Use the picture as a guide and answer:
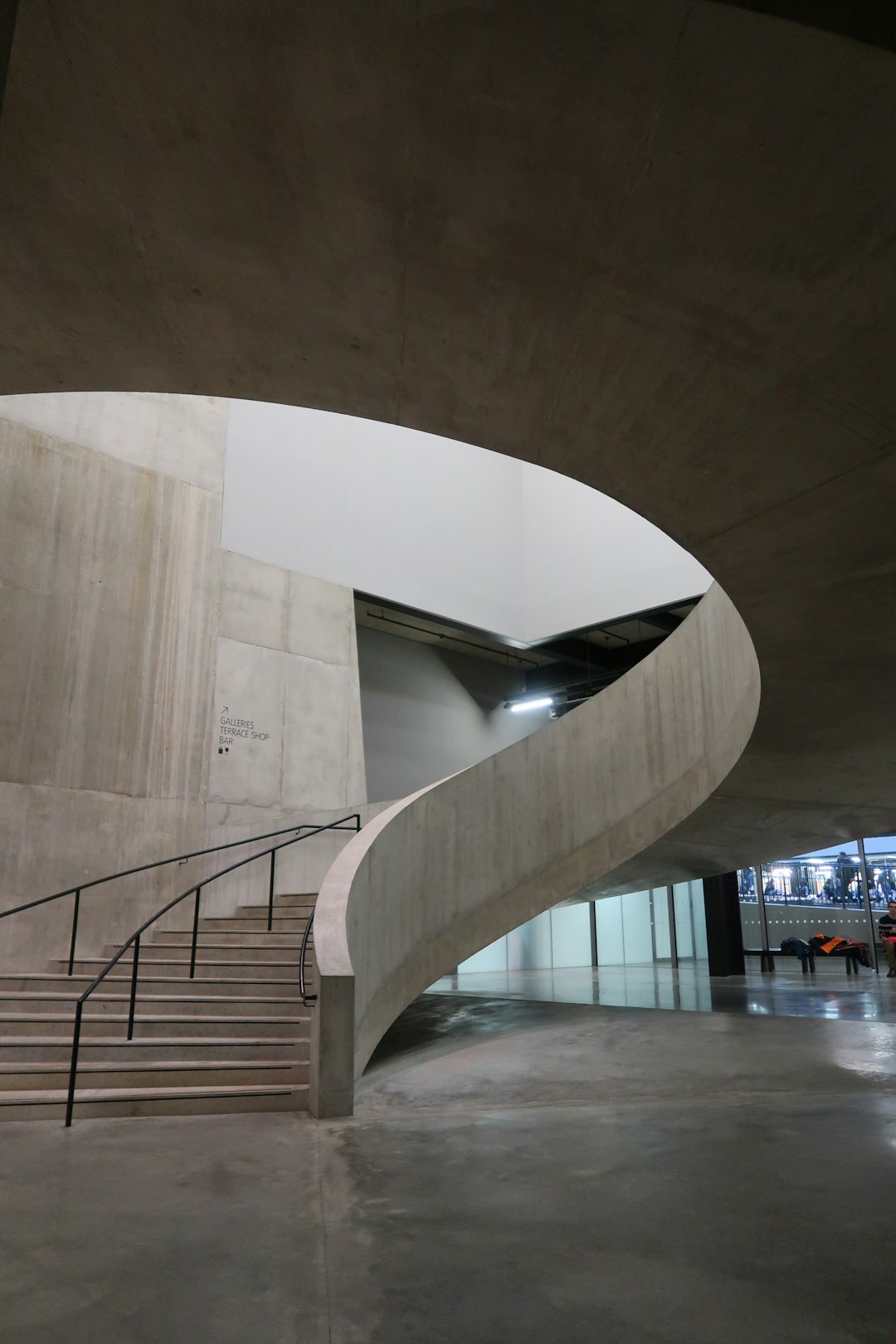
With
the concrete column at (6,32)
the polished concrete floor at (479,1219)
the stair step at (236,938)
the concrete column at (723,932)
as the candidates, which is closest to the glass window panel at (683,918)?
the concrete column at (723,932)

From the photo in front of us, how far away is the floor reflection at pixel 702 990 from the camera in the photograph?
11359mm

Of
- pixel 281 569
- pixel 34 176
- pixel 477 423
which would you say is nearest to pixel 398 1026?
pixel 281 569

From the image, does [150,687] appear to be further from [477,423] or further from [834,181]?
[834,181]

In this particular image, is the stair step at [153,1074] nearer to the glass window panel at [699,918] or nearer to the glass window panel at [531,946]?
the glass window panel at [531,946]

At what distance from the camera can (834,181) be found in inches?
115

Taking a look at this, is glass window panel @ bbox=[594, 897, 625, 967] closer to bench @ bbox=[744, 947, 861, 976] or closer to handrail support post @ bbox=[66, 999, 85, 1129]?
bench @ bbox=[744, 947, 861, 976]

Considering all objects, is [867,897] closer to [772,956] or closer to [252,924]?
[772,956]

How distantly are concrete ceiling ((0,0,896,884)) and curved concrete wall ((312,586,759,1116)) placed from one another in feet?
13.4

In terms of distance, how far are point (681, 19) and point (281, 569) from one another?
1159 centimetres

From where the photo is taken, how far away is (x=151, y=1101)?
237 inches

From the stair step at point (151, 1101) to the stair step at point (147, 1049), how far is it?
1.16ft

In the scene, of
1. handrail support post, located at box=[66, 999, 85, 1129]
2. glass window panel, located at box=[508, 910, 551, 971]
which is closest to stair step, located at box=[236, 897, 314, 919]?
handrail support post, located at box=[66, 999, 85, 1129]

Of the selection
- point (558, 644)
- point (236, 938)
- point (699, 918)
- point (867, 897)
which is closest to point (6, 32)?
point (236, 938)

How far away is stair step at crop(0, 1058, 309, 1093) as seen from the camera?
20.4ft
